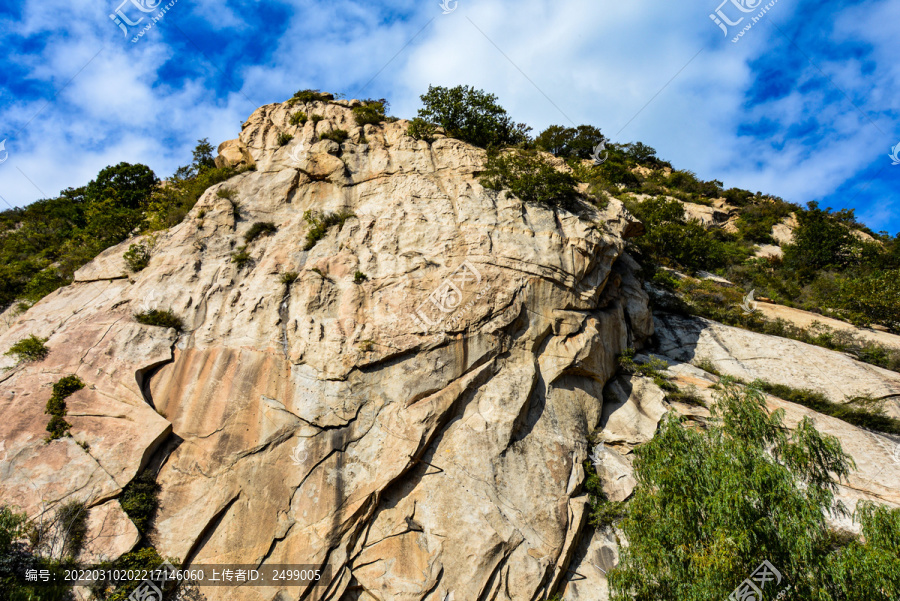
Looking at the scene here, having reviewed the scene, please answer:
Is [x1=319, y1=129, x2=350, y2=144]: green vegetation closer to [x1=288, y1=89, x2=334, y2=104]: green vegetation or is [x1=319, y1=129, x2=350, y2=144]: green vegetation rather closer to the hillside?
the hillside

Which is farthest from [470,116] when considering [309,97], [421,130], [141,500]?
[141,500]

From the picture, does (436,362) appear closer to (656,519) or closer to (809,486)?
(656,519)

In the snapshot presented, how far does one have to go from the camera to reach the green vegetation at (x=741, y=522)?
25.2 feet

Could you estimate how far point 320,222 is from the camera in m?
16.7

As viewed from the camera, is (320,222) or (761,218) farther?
(761,218)

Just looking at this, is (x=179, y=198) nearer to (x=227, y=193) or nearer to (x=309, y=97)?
(x=227, y=193)

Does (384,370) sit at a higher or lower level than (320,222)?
lower

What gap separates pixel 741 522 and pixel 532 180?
1272 cm

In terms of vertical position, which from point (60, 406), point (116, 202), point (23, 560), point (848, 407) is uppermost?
point (116, 202)

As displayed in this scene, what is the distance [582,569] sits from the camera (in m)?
11.3

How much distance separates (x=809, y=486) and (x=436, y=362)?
9161 mm

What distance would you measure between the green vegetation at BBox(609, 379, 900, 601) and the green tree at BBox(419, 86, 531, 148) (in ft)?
51.9

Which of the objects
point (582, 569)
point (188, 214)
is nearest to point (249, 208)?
point (188, 214)

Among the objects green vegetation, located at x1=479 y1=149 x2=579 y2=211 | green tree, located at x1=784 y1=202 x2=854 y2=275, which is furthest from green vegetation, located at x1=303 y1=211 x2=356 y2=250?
green tree, located at x1=784 y1=202 x2=854 y2=275
